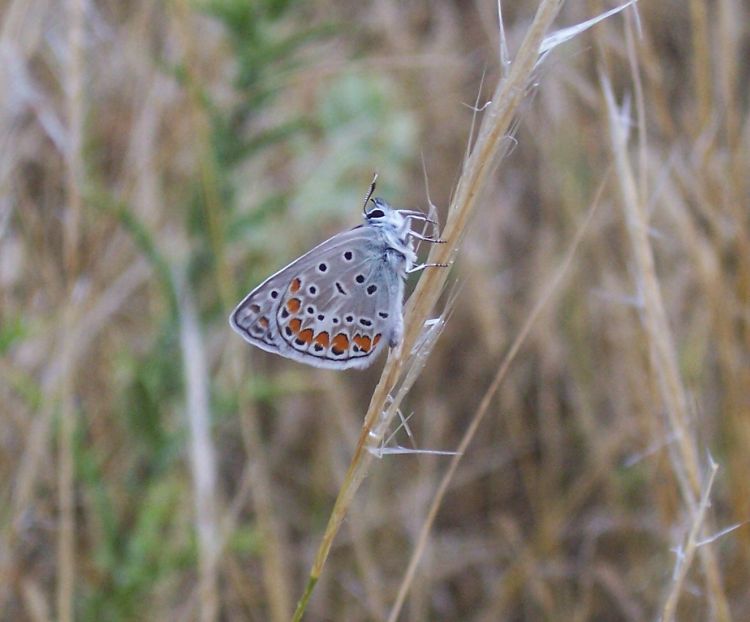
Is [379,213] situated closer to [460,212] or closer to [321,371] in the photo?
[460,212]

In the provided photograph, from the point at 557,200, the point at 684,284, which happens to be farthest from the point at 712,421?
the point at 557,200

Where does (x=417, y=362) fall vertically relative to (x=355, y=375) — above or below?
above

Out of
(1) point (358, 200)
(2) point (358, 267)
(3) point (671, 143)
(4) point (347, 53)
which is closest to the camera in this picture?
(2) point (358, 267)

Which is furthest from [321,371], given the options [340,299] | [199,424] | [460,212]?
[460,212]

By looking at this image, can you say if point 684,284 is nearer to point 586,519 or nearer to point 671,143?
point 586,519

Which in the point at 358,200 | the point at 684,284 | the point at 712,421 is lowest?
the point at 712,421

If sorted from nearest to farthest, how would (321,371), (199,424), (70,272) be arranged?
(70,272)
(199,424)
(321,371)

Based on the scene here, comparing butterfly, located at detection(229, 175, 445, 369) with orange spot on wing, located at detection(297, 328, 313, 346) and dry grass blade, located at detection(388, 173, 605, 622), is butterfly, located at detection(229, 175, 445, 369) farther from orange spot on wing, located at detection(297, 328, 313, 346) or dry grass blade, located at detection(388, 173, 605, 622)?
dry grass blade, located at detection(388, 173, 605, 622)
